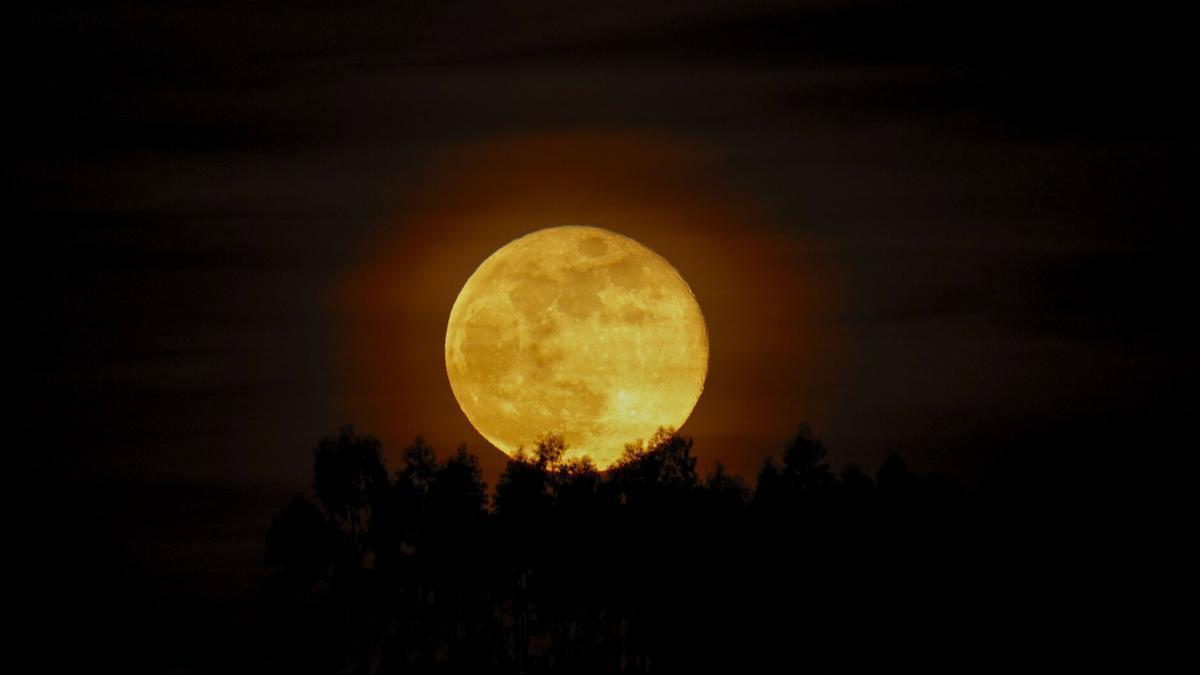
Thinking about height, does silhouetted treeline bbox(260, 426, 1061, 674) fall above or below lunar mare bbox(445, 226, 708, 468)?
below

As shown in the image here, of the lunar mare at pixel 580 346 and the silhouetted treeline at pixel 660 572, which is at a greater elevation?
the lunar mare at pixel 580 346

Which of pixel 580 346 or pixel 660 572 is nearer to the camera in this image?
pixel 660 572

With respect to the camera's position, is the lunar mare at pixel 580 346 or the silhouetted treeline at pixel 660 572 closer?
the silhouetted treeline at pixel 660 572

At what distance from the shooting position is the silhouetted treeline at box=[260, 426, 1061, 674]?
234 ft

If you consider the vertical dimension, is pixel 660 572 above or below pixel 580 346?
below

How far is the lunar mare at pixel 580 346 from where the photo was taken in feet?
255

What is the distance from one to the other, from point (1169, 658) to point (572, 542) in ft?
81.9

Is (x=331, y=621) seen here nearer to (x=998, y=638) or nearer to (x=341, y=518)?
(x=341, y=518)

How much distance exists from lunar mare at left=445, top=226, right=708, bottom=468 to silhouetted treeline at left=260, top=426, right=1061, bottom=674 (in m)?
2.45

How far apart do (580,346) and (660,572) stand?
11.2 m

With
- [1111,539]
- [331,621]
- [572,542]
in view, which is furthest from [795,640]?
[331,621]

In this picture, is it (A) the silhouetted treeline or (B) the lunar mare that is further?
(B) the lunar mare

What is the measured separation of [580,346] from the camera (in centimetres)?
7762

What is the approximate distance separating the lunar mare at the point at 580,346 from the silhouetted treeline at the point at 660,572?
2445 mm
